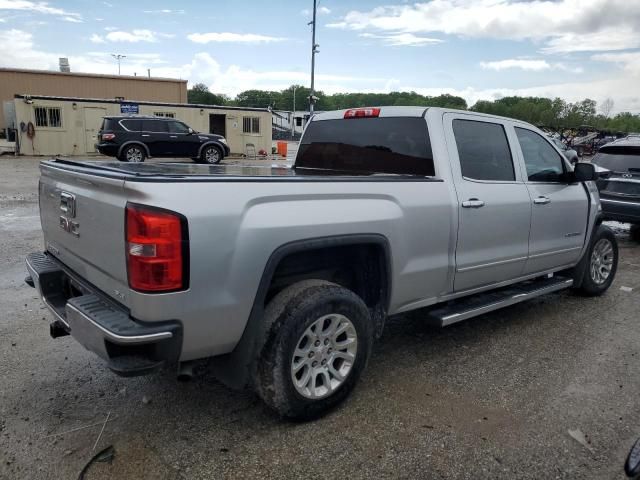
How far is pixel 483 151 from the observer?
A: 412 centimetres

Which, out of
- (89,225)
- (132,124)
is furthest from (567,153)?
(132,124)

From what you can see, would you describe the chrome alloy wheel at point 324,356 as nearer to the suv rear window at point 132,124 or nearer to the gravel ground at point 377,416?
the gravel ground at point 377,416

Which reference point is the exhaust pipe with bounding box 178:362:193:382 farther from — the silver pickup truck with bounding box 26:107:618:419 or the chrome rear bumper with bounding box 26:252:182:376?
the chrome rear bumper with bounding box 26:252:182:376

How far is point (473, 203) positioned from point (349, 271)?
106 centimetres

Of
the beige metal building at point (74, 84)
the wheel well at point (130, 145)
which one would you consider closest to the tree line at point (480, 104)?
the beige metal building at point (74, 84)

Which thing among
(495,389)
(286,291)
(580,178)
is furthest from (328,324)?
(580,178)

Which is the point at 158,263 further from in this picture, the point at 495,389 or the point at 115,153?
the point at 115,153

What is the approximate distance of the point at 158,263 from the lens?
2.38m

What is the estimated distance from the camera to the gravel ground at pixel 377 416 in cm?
266

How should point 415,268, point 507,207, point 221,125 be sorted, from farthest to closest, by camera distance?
point 221,125 < point 507,207 < point 415,268

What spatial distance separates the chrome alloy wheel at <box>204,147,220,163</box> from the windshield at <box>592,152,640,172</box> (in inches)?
600

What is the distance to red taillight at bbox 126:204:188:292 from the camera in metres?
2.36

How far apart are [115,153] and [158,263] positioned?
18.8 m

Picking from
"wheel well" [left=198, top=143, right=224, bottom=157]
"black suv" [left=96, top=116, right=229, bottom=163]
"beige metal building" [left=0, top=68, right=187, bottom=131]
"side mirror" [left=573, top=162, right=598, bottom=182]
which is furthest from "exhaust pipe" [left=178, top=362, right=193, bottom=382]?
"beige metal building" [left=0, top=68, right=187, bottom=131]
